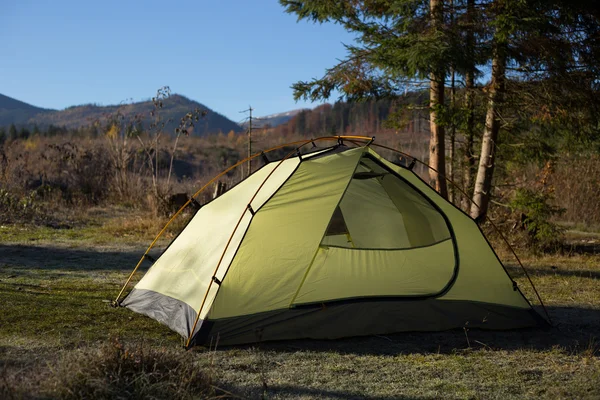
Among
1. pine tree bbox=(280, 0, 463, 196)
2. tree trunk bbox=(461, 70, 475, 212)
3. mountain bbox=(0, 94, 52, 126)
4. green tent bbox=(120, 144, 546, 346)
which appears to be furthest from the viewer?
mountain bbox=(0, 94, 52, 126)

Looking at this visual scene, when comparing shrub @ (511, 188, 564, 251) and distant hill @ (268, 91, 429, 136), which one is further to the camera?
distant hill @ (268, 91, 429, 136)

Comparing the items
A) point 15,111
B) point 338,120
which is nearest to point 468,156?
point 338,120

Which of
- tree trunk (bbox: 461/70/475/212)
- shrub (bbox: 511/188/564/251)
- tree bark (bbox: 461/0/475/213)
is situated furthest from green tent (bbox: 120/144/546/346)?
tree trunk (bbox: 461/70/475/212)

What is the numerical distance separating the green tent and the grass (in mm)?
175

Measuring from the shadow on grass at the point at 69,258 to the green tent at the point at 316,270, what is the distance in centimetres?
270

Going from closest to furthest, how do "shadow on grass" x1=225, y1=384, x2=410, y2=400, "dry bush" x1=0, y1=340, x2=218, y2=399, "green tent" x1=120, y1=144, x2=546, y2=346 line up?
"dry bush" x1=0, y1=340, x2=218, y2=399, "shadow on grass" x1=225, y1=384, x2=410, y2=400, "green tent" x1=120, y1=144, x2=546, y2=346

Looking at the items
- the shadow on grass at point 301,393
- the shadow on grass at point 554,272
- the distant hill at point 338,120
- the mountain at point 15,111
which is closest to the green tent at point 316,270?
the shadow on grass at point 301,393

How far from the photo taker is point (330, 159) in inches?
217

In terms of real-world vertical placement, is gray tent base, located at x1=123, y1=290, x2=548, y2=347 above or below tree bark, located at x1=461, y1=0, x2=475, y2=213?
below

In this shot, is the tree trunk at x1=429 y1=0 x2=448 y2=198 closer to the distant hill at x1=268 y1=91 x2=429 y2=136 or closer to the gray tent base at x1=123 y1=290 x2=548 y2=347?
the gray tent base at x1=123 y1=290 x2=548 y2=347

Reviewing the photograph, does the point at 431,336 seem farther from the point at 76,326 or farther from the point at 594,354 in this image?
the point at 76,326

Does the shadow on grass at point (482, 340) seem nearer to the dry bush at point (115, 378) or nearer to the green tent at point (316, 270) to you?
the green tent at point (316, 270)

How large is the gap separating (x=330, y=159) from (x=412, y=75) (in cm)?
305

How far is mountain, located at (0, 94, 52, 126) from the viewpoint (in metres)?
89.6
